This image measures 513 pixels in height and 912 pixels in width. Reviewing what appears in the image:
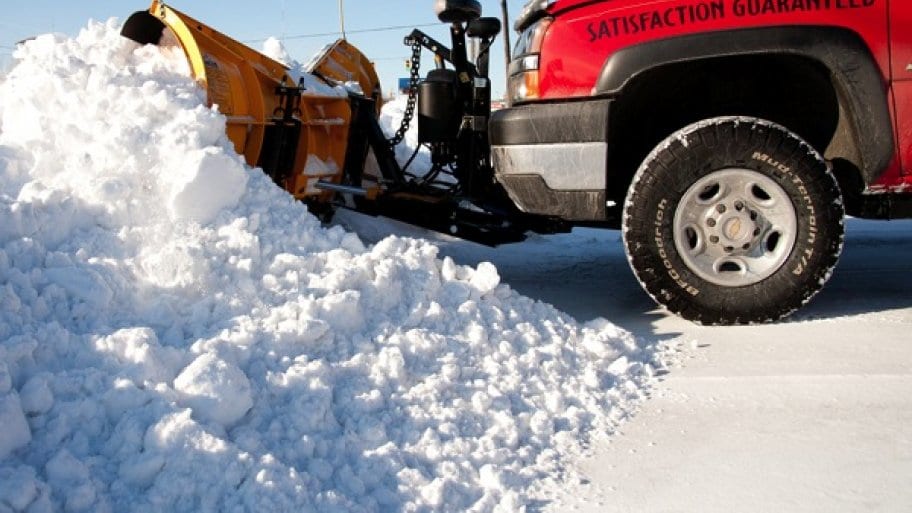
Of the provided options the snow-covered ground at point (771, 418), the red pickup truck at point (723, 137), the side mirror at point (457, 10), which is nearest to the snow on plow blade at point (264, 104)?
the side mirror at point (457, 10)

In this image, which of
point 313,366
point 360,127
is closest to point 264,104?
point 360,127

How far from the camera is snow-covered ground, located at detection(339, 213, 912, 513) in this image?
210 centimetres

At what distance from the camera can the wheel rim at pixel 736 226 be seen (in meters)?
3.54

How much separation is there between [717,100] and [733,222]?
802 mm

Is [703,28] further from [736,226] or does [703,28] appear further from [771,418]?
[771,418]

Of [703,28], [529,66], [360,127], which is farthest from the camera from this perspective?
[360,127]

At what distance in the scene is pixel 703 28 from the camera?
3480 mm

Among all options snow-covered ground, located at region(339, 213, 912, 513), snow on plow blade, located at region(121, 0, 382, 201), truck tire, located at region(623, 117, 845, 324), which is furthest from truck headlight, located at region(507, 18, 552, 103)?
snow on plow blade, located at region(121, 0, 382, 201)

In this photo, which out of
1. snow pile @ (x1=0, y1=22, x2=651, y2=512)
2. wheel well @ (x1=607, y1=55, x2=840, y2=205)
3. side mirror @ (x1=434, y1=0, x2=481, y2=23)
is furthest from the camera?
side mirror @ (x1=434, y1=0, x2=481, y2=23)

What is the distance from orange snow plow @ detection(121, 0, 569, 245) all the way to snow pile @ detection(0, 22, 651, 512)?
0.77ft

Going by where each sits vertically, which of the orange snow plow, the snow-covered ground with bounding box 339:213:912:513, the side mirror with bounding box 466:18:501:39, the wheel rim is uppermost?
the side mirror with bounding box 466:18:501:39

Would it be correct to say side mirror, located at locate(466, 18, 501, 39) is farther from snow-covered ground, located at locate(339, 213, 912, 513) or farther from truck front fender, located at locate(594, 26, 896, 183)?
snow-covered ground, located at locate(339, 213, 912, 513)

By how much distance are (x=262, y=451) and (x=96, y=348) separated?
28.0 inches

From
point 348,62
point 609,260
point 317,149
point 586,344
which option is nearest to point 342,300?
point 586,344
